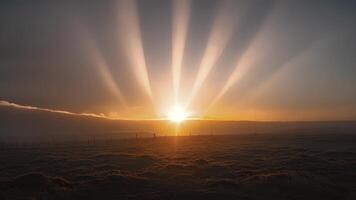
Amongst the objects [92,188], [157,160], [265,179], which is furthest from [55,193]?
[157,160]

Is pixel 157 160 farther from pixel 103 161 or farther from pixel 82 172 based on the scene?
Answer: pixel 82 172

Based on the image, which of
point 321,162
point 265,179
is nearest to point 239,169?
point 265,179

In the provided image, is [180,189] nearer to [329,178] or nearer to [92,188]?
[92,188]

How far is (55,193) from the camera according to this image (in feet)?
144

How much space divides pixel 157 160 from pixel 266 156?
968 inches

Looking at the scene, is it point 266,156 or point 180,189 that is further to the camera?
point 266,156

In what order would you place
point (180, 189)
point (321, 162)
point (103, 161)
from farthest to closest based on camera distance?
point (103, 161)
point (321, 162)
point (180, 189)

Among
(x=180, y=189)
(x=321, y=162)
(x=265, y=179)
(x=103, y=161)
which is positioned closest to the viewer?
(x=180, y=189)

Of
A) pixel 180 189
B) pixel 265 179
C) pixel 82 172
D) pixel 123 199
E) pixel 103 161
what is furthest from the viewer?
pixel 103 161

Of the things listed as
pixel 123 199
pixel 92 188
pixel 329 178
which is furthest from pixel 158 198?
pixel 329 178

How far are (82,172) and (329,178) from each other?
3942cm

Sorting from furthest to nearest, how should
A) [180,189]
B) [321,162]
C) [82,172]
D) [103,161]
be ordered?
[103,161], [321,162], [82,172], [180,189]

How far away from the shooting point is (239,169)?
6175 cm

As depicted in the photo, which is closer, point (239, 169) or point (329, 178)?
point (329, 178)
